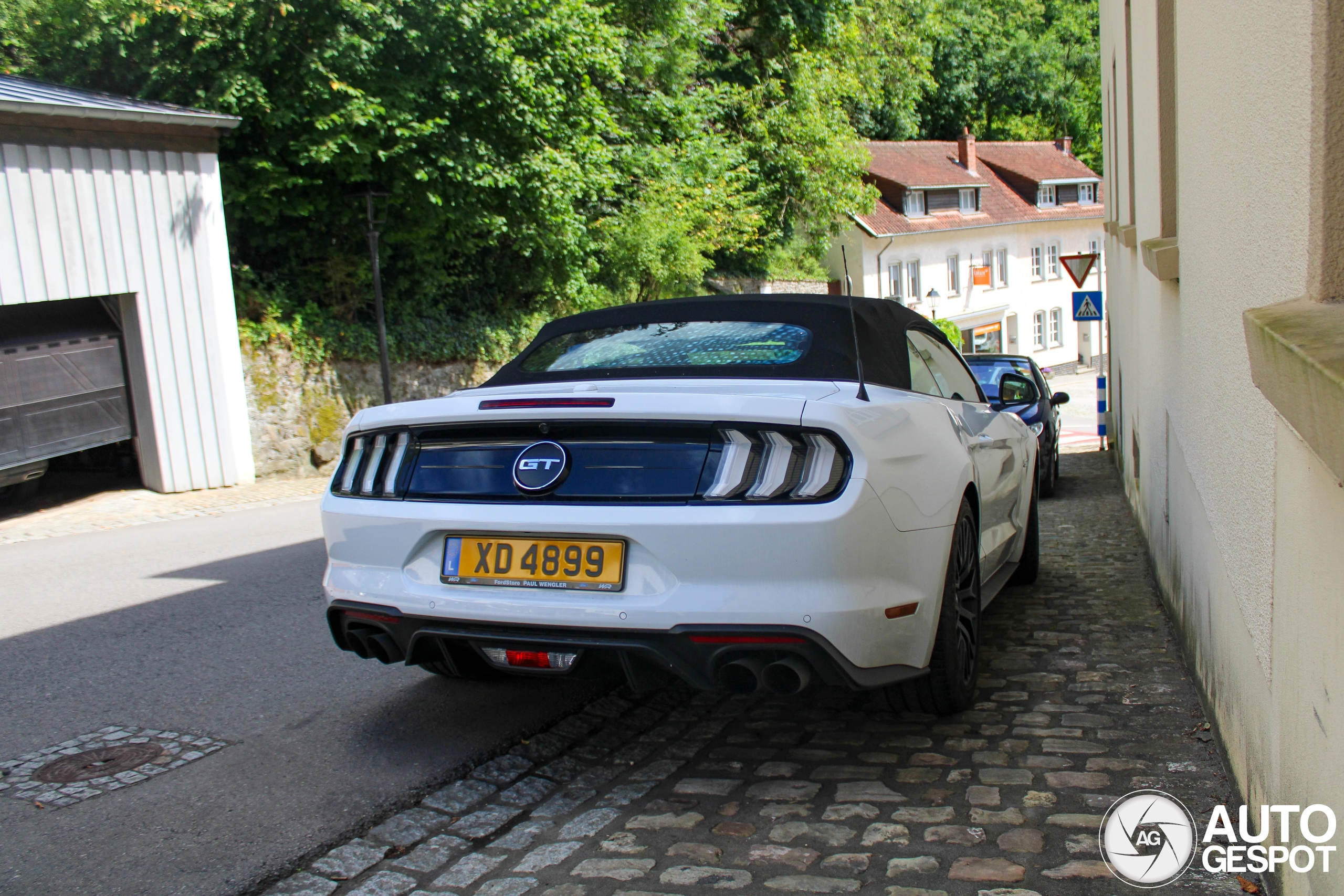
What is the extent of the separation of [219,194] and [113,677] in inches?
431

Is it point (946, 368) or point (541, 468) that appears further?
point (946, 368)

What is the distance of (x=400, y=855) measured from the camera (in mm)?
3217

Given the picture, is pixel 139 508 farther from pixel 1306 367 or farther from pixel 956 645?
pixel 1306 367

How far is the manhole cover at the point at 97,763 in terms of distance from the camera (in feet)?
12.5

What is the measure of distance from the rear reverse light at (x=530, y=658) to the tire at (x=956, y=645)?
1119 mm

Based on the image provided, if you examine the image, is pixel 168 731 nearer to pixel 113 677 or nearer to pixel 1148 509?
pixel 113 677

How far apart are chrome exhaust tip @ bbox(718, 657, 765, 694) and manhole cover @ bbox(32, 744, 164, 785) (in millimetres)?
2150

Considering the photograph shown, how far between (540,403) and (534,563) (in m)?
0.51

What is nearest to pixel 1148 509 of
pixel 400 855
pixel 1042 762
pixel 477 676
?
pixel 1042 762

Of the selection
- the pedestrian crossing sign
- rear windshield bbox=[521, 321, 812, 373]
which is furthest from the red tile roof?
rear windshield bbox=[521, 321, 812, 373]

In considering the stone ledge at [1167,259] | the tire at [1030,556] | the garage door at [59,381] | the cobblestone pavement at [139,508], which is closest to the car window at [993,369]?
the tire at [1030,556]

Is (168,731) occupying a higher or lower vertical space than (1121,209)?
lower

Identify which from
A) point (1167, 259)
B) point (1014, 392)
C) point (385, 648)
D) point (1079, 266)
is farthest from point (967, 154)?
point (385, 648)

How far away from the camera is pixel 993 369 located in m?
13.1
